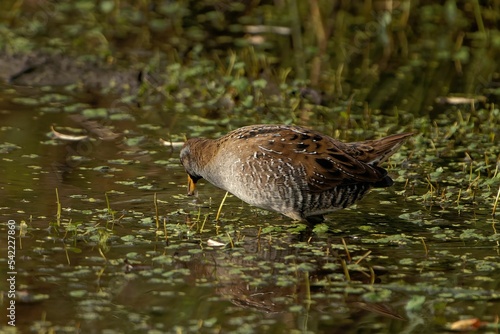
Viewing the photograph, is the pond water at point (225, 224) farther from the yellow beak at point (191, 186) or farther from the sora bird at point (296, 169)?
the sora bird at point (296, 169)

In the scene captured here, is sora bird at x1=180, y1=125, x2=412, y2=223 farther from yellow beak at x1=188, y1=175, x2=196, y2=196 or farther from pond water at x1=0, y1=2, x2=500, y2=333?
yellow beak at x1=188, y1=175, x2=196, y2=196

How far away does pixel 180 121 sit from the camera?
10.1 meters

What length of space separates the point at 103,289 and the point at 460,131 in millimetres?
4595

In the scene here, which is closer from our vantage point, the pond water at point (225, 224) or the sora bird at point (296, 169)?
the pond water at point (225, 224)

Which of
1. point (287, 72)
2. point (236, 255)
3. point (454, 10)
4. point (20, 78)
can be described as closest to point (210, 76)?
point (287, 72)

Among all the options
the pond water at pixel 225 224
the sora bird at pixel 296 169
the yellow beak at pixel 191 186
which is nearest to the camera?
the pond water at pixel 225 224

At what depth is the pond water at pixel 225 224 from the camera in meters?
6.01

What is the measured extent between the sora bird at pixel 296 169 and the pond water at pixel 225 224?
22 centimetres

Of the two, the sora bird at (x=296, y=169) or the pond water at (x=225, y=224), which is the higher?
the sora bird at (x=296, y=169)

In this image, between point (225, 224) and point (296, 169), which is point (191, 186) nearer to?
point (225, 224)

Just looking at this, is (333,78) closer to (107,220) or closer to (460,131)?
(460,131)

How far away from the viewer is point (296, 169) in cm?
738

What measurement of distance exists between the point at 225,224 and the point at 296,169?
25.6 inches

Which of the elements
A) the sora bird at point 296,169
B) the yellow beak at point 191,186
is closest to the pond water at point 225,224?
the yellow beak at point 191,186
